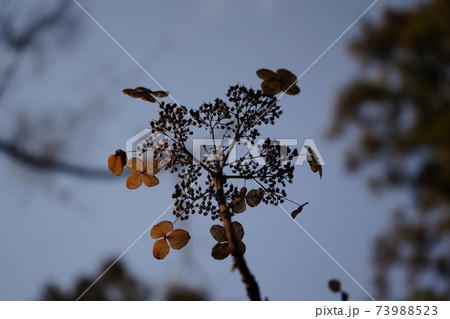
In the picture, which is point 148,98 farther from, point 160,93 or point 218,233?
point 218,233

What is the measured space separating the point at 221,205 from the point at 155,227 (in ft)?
0.65

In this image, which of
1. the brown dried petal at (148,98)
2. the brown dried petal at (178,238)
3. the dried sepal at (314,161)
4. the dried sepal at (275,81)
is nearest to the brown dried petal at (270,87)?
the dried sepal at (275,81)

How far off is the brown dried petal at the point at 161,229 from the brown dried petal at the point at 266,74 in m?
0.41

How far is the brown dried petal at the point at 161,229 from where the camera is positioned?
812mm

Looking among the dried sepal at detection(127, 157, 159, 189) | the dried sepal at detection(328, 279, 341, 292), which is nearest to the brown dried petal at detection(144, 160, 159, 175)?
the dried sepal at detection(127, 157, 159, 189)

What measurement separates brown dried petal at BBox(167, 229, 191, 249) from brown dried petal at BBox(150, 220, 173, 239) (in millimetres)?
13

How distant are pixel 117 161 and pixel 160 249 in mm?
235

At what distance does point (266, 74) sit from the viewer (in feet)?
2.67

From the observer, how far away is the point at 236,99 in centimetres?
85

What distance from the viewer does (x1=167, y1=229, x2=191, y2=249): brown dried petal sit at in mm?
815

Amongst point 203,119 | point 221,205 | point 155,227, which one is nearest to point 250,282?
point 221,205

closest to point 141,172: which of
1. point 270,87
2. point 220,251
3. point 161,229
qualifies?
point 161,229

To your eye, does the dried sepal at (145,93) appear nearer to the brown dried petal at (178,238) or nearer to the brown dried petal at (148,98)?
the brown dried petal at (148,98)
